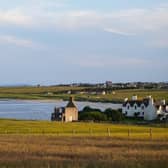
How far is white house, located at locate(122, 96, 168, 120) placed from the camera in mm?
128375

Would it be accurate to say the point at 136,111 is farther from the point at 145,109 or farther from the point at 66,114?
the point at 66,114

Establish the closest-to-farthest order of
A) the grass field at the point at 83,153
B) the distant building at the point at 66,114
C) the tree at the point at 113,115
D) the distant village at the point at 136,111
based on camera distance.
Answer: the grass field at the point at 83,153, the tree at the point at 113,115, the distant building at the point at 66,114, the distant village at the point at 136,111

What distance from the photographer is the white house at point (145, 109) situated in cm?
12838

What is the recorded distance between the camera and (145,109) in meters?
129

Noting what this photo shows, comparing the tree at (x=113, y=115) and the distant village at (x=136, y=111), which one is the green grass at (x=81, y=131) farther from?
the distant village at (x=136, y=111)


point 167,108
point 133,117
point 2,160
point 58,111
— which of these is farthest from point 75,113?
point 2,160

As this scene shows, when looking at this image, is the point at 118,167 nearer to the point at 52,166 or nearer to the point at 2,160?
the point at 52,166

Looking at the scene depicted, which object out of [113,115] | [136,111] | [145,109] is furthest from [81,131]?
[136,111]

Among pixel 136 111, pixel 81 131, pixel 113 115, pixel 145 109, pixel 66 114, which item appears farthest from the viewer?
pixel 136 111

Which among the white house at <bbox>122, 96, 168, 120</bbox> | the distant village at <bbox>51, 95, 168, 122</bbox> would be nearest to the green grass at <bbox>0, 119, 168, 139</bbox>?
the distant village at <bbox>51, 95, 168, 122</bbox>

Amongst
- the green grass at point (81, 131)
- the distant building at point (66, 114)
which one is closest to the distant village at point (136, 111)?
the distant building at point (66, 114)

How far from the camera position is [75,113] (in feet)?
387

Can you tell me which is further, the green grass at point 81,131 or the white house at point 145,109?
the white house at point 145,109

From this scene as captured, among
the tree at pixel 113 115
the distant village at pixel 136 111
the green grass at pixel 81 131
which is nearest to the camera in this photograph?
the green grass at pixel 81 131
